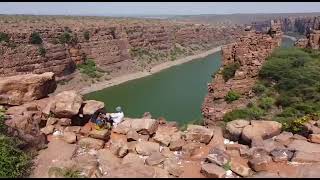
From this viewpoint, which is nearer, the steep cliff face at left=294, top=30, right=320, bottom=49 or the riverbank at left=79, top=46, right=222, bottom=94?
the steep cliff face at left=294, top=30, right=320, bottom=49

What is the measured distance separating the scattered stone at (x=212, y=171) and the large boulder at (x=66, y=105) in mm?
4214

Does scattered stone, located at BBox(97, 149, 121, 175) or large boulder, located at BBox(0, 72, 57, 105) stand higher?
large boulder, located at BBox(0, 72, 57, 105)

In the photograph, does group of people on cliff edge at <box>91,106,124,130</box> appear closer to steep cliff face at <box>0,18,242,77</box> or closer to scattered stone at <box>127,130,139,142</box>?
scattered stone at <box>127,130,139,142</box>

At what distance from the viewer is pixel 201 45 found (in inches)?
3452

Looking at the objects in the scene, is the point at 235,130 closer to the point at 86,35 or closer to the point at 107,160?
the point at 107,160

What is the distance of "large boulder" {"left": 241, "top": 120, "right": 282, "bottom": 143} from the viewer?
35.7 ft

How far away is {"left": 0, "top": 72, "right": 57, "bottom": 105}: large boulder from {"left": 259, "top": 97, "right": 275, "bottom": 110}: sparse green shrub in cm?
1193

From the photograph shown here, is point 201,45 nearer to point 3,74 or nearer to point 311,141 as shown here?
point 3,74

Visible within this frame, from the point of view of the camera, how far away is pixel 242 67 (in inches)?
950

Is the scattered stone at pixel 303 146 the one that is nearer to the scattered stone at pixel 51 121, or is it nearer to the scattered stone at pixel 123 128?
the scattered stone at pixel 123 128

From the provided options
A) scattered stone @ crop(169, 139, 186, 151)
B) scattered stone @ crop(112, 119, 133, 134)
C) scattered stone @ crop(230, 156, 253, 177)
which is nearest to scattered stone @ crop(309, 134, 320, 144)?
scattered stone @ crop(230, 156, 253, 177)

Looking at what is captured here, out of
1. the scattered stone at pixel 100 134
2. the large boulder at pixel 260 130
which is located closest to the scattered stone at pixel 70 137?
the scattered stone at pixel 100 134

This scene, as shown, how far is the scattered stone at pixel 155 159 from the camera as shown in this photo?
9.49 metres

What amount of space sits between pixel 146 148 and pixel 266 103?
1249cm
